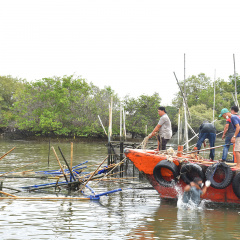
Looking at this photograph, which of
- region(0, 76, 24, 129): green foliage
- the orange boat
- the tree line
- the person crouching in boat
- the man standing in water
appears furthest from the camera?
region(0, 76, 24, 129): green foliage

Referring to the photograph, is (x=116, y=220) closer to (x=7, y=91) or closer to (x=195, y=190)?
(x=195, y=190)

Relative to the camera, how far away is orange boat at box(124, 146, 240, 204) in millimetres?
8281

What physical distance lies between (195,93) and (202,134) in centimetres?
5056

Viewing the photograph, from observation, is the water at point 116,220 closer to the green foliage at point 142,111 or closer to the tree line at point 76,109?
the tree line at point 76,109

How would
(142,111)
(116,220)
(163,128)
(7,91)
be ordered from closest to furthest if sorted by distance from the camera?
(116,220), (163,128), (142,111), (7,91)

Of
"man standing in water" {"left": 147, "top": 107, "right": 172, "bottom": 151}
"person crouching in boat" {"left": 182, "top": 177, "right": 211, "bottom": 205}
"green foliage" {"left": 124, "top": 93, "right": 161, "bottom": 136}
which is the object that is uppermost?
"green foliage" {"left": 124, "top": 93, "right": 161, "bottom": 136}

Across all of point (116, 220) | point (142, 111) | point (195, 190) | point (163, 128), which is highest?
point (142, 111)

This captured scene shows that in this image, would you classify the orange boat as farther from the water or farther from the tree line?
the tree line

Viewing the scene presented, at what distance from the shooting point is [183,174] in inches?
338

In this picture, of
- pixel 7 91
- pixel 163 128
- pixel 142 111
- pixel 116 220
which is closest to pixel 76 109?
pixel 142 111

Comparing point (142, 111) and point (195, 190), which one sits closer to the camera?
point (195, 190)

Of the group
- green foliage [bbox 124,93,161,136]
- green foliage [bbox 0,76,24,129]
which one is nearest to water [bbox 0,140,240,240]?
green foliage [bbox 124,93,161,136]

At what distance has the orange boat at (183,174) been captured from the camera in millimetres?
8281

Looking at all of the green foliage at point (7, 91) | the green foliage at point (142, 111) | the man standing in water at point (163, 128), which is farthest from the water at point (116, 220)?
the green foliage at point (7, 91)
